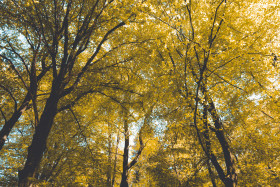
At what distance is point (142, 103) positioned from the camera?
8.36 metres

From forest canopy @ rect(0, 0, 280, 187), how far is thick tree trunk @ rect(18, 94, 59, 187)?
0.09 ft

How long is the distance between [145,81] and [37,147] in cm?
640

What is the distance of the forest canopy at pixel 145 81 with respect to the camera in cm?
579

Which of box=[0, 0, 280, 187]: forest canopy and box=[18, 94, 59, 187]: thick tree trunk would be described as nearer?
box=[18, 94, 59, 187]: thick tree trunk

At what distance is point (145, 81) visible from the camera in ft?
31.3

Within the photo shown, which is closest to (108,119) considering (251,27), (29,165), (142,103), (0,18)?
(142,103)

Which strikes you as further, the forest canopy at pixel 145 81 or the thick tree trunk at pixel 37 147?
the forest canopy at pixel 145 81

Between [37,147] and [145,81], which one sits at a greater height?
[145,81]

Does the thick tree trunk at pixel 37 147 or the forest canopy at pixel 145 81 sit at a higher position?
the forest canopy at pixel 145 81

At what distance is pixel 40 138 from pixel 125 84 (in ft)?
14.6

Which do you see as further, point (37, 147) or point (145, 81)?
point (145, 81)

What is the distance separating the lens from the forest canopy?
579 cm

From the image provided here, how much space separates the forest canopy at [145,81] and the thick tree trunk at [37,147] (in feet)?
0.09

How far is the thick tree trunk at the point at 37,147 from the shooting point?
4267 mm
